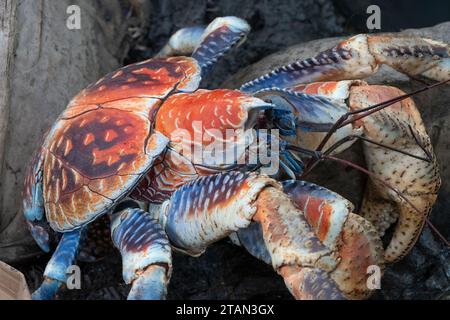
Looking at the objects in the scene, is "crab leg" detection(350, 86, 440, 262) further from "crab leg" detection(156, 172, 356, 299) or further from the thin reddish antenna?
"crab leg" detection(156, 172, 356, 299)

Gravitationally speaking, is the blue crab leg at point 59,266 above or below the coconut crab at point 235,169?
below

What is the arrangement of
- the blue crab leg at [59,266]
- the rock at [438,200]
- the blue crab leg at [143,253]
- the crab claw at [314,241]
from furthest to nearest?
the rock at [438,200] < the blue crab leg at [59,266] < the blue crab leg at [143,253] < the crab claw at [314,241]

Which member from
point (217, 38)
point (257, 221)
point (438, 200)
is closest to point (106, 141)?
point (257, 221)

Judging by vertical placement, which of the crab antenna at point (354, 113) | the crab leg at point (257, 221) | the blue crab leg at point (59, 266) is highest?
the crab antenna at point (354, 113)

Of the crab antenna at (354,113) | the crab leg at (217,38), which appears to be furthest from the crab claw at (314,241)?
the crab leg at (217,38)

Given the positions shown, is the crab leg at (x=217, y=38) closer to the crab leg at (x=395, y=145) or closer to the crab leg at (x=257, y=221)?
the crab leg at (x=395, y=145)

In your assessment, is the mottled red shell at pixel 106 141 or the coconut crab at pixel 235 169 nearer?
the coconut crab at pixel 235 169

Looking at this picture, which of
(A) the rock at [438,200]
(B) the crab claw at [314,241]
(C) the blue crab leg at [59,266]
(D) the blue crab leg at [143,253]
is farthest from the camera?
(A) the rock at [438,200]

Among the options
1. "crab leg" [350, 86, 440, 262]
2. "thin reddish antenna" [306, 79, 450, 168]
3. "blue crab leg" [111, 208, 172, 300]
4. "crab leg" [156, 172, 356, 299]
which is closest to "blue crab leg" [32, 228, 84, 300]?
"blue crab leg" [111, 208, 172, 300]
